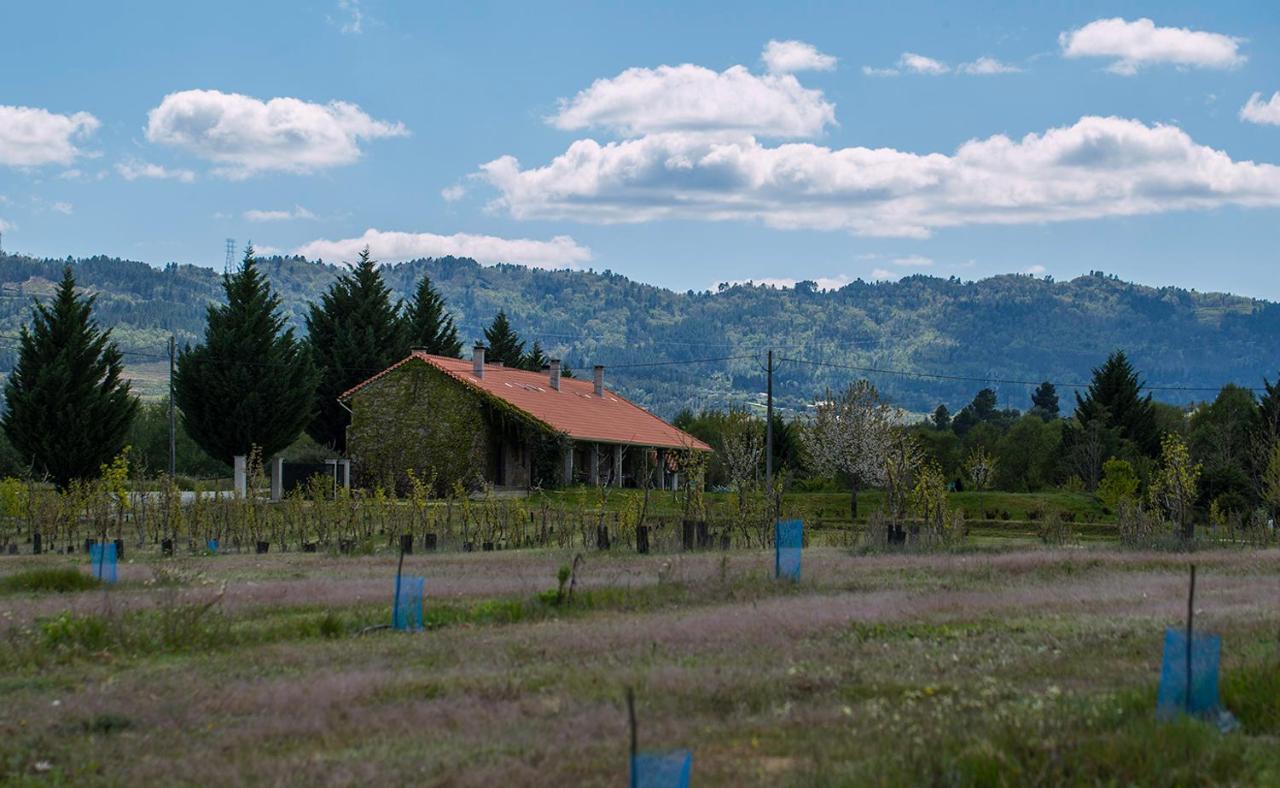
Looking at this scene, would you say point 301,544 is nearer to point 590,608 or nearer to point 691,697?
point 590,608

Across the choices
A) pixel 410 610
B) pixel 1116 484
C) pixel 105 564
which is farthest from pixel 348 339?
pixel 410 610

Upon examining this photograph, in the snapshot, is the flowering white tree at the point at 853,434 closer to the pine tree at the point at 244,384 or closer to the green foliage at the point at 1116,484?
the green foliage at the point at 1116,484

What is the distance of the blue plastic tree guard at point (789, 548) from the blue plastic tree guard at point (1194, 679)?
Answer: 11.0 metres

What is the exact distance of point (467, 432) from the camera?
208 ft

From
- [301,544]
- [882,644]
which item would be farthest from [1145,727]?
[301,544]

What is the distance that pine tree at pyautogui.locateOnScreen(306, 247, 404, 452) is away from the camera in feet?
245

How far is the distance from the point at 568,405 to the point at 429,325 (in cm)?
1842

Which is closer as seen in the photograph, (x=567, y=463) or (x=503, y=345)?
(x=567, y=463)

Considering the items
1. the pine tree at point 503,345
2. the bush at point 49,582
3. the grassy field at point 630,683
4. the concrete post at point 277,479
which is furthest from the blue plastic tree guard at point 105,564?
the pine tree at point 503,345

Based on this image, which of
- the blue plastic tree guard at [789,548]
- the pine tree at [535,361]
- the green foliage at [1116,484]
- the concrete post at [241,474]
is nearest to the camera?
the blue plastic tree guard at [789,548]

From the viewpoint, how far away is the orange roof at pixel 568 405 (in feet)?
212

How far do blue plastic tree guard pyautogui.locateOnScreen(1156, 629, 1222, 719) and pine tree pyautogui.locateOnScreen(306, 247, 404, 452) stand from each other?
64539 mm

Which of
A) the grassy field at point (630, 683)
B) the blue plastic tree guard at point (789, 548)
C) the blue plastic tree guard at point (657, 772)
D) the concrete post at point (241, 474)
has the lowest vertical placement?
the grassy field at point (630, 683)

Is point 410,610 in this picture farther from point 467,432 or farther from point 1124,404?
point 1124,404
